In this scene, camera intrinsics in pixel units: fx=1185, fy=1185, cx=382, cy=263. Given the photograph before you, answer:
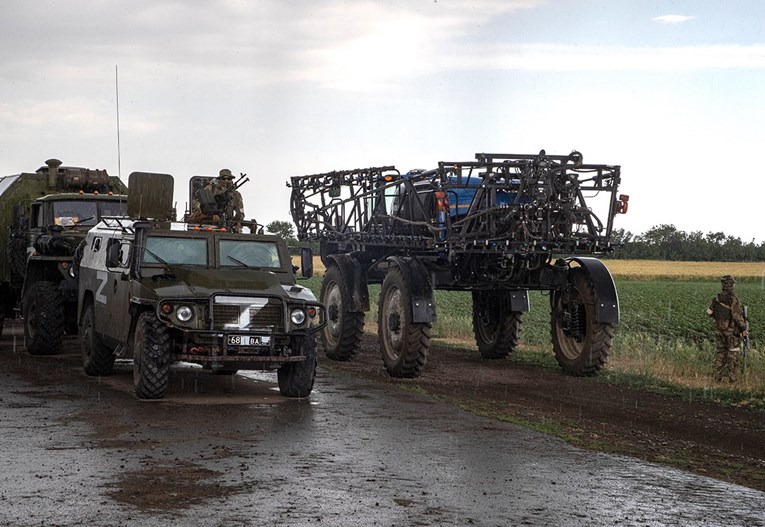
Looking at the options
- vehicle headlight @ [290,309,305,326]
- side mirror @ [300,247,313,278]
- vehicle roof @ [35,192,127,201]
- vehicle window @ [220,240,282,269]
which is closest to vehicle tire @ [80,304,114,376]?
vehicle window @ [220,240,282,269]

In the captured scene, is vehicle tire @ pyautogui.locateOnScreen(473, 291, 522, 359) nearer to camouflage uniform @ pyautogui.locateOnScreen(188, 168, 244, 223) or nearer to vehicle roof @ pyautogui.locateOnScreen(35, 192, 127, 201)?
camouflage uniform @ pyautogui.locateOnScreen(188, 168, 244, 223)

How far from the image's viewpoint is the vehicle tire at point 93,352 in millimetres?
15875

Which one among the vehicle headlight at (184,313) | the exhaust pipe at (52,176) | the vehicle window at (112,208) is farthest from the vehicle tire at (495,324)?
the exhaust pipe at (52,176)

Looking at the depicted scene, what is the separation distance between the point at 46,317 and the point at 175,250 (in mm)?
4755

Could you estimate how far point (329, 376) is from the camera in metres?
16.8

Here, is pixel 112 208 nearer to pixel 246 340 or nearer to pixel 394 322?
pixel 394 322

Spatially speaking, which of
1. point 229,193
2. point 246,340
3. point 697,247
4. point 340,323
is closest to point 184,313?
point 246,340

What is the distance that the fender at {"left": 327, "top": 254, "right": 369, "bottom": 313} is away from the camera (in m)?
19.2

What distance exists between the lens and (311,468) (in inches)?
382

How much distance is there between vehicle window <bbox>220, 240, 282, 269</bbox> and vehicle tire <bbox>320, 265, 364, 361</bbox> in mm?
4135

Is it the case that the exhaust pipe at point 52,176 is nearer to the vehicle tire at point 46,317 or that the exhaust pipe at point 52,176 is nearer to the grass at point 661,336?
the vehicle tire at point 46,317

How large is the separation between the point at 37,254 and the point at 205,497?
39.2 feet

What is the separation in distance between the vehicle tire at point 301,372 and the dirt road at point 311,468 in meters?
0.26

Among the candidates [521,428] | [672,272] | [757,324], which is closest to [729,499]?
[521,428]
